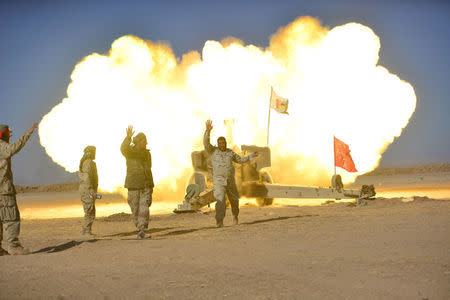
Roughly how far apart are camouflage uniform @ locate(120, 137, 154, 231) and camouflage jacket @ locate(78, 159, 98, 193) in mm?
1248

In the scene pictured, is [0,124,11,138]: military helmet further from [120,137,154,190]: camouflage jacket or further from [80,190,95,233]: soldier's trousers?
[80,190,95,233]: soldier's trousers

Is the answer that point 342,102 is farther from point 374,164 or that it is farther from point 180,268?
point 180,268

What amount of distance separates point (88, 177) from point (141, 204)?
1.59m

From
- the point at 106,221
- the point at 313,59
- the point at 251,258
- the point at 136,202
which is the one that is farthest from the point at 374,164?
the point at 251,258

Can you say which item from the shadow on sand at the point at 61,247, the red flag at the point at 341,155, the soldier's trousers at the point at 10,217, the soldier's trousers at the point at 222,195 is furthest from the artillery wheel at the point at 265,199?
the soldier's trousers at the point at 10,217

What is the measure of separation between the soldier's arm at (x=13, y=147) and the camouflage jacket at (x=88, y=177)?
9.93 ft

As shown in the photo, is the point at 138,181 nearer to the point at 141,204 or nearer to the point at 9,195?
the point at 141,204

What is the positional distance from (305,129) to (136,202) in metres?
16.5

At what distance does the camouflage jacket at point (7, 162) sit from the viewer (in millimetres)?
8414

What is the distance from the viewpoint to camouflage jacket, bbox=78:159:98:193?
11.5 meters

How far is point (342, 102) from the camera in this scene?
25359mm

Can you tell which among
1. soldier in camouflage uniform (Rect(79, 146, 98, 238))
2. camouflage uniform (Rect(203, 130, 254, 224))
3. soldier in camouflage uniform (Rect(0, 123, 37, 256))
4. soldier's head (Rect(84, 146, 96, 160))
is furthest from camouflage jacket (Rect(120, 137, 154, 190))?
soldier in camouflage uniform (Rect(0, 123, 37, 256))

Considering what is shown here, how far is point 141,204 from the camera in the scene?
10586 mm

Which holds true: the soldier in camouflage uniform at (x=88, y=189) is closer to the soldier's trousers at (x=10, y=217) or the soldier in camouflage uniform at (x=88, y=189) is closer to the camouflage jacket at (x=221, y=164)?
the camouflage jacket at (x=221, y=164)
